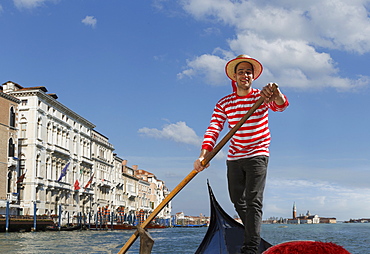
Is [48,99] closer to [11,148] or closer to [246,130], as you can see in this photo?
[11,148]

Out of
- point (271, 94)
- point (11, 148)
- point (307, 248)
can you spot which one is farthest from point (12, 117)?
point (307, 248)

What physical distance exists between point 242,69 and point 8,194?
2065cm

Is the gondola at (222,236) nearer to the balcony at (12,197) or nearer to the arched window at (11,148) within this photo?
the balcony at (12,197)

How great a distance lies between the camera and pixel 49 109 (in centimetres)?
2559

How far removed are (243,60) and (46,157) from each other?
2437cm

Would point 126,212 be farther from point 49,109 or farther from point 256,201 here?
point 256,201

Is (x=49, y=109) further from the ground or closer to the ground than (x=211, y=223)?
further from the ground

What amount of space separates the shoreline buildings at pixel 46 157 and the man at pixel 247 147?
19619 millimetres

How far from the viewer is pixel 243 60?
2143 mm

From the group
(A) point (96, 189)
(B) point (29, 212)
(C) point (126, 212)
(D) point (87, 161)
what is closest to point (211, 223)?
(B) point (29, 212)

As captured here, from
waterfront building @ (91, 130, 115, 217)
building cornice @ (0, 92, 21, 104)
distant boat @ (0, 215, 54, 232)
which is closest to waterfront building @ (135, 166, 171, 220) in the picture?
waterfront building @ (91, 130, 115, 217)

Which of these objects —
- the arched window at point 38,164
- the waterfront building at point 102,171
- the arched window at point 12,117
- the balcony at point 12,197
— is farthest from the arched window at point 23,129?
the waterfront building at point 102,171

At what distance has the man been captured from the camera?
6.97ft

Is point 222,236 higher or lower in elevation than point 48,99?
lower
